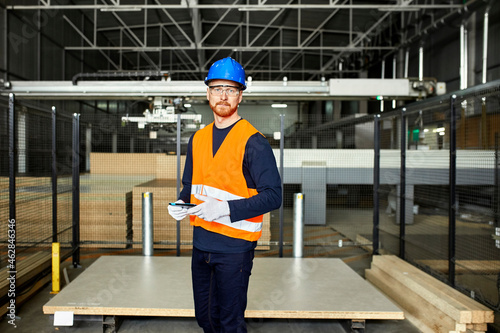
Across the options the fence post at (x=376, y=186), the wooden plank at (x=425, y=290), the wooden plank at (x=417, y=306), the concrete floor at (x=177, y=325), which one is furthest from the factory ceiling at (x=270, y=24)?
the concrete floor at (x=177, y=325)

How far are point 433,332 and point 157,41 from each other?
54.1 ft

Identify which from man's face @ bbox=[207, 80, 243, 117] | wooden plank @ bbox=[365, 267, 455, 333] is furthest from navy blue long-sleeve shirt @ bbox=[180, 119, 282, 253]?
wooden plank @ bbox=[365, 267, 455, 333]

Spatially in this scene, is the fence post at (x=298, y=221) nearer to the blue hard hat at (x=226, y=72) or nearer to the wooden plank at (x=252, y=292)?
the wooden plank at (x=252, y=292)

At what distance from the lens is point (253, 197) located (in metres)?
1.73

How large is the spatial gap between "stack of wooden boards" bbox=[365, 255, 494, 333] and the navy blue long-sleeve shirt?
2.46 meters

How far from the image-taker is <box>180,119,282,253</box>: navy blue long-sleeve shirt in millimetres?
1707

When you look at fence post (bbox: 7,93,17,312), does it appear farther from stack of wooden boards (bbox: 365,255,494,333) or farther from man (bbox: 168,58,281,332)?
stack of wooden boards (bbox: 365,255,494,333)

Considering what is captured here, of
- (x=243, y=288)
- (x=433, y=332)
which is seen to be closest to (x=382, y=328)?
A: (x=433, y=332)

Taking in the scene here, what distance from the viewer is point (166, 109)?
7172 millimetres

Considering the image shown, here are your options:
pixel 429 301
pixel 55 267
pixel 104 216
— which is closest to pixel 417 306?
pixel 429 301

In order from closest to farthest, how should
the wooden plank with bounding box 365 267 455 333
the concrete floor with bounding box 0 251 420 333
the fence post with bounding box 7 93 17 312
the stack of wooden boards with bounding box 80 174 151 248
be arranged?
the wooden plank with bounding box 365 267 455 333 < the concrete floor with bounding box 0 251 420 333 < the fence post with bounding box 7 93 17 312 < the stack of wooden boards with bounding box 80 174 151 248

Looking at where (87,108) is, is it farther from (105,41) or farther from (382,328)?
(382,328)

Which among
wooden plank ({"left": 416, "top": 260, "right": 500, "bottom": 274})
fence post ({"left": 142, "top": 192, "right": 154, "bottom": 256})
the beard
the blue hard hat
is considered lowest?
wooden plank ({"left": 416, "top": 260, "right": 500, "bottom": 274})

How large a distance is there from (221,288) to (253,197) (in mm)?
552
